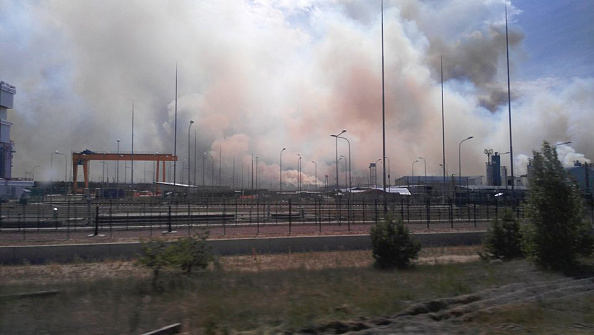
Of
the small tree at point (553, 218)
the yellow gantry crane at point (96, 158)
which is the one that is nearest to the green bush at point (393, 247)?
the small tree at point (553, 218)

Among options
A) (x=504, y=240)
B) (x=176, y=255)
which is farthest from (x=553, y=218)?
(x=176, y=255)

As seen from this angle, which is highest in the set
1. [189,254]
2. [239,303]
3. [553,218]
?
[553,218]

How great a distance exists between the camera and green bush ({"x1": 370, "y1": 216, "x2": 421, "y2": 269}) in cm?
2062

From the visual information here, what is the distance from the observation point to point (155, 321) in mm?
8711

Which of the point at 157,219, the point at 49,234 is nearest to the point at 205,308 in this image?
the point at 49,234

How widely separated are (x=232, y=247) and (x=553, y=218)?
1557 cm

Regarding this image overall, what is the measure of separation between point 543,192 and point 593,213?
15551 mm

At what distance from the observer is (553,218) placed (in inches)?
670

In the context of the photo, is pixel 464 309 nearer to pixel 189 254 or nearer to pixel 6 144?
pixel 189 254

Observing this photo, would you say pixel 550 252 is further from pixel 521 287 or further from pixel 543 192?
pixel 521 287

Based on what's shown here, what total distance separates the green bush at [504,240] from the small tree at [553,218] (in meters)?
4.22

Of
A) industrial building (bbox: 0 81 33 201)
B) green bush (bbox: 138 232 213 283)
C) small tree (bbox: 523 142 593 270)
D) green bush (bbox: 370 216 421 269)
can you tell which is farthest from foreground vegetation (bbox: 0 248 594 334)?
industrial building (bbox: 0 81 33 201)

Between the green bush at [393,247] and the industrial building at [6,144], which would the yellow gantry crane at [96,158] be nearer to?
the industrial building at [6,144]

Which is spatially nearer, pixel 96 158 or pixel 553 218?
pixel 553 218
